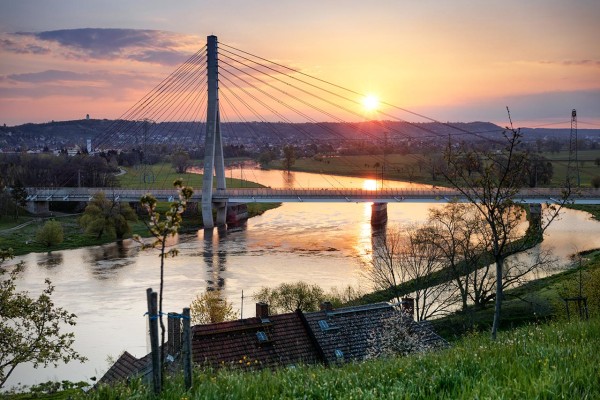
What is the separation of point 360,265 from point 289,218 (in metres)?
24.4

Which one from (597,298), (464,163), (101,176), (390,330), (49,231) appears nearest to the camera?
(464,163)

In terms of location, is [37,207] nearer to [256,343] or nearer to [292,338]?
[292,338]

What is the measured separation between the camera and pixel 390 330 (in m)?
17.6

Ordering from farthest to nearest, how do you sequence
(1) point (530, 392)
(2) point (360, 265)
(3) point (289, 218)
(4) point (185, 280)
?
(3) point (289, 218)
(2) point (360, 265)
(4) point (185, 280)
(1) point (530, 392)

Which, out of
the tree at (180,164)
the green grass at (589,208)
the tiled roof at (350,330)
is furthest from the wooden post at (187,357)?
the tree at (180,164)

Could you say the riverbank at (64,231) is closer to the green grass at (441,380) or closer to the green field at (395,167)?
the green grass at (441,380)

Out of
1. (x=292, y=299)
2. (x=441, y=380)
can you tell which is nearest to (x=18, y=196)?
(x=292, y=299)

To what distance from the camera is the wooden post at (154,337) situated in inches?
281

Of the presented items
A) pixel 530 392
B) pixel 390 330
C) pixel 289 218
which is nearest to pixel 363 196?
pixel 289 218

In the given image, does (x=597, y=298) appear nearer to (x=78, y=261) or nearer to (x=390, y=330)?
(x=390, y=330)

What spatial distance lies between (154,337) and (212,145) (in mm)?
49505

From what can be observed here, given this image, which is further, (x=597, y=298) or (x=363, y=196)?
(x=363, y=196)

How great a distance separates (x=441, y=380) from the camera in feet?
21.9

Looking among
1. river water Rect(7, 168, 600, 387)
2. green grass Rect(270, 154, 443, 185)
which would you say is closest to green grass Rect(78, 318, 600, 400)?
river water Rect(7, 168, 600, 387)
